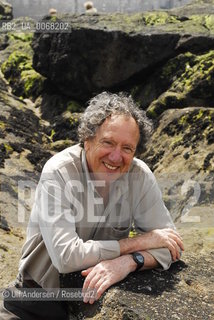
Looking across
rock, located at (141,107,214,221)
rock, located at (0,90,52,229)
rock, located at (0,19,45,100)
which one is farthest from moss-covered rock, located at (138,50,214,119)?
rock, located at (0,19,45,100)

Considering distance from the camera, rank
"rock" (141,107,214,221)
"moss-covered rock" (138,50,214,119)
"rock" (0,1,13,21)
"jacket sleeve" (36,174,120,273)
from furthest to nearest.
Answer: "rock" (0,1,13,21), "moss-covered rock" (138,50,214,119), "rock" (141,107,214,221), "jacket sleeve" (36,174,120,273)

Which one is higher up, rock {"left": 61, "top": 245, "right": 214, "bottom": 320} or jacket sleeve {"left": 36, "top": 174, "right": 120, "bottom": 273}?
jacket sleeve {"left": 36, "top": 174, "right": 120, "bottom": 273}

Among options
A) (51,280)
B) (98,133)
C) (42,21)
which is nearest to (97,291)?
(51,280)

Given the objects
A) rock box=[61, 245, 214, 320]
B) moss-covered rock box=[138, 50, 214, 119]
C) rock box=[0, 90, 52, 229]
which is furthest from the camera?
moss-covered rock box=[138, 50, 214, 119]

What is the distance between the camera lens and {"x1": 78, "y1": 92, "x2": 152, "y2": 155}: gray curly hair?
5.18 metres

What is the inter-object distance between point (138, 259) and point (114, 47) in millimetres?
20206

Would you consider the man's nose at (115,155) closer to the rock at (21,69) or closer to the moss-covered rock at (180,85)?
the moss-covered rock at (180,85)

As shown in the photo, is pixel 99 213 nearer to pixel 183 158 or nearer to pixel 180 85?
pixel 183 158

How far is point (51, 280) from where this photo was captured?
538 centimetres

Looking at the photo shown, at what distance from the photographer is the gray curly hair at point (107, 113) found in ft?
17.0

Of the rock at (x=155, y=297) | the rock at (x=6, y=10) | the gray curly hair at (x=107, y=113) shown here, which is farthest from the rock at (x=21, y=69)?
the rock at (x=155, y=297)

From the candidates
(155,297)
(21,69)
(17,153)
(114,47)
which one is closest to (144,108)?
(114,47)

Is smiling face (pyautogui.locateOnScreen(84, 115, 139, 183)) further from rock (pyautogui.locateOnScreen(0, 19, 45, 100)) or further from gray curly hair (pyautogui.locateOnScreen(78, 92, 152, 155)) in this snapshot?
rock (pyautogui.locateOnScreen(0, 19, 45, 100))

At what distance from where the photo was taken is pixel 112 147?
5.20m
